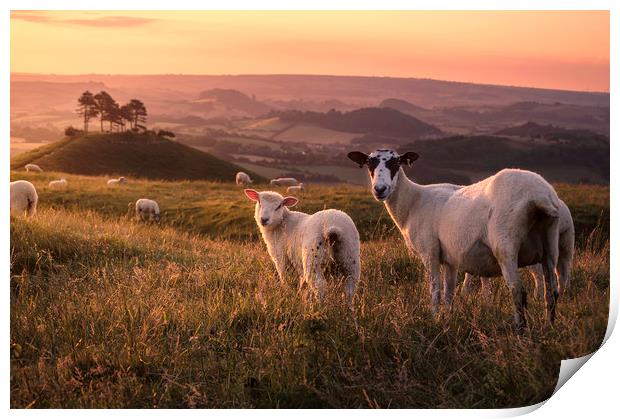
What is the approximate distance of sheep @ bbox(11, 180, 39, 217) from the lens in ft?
51.3

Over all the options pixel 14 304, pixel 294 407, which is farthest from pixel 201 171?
pixel 294 407

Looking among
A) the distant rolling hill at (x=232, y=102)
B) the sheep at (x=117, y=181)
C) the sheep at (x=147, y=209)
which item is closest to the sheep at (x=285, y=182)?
the sheep at (x=117, y=181)

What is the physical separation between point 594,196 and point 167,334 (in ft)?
26.5

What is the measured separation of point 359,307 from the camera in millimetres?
6992

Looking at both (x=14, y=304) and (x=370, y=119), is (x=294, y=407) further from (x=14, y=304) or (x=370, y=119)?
(x=370, y=119)

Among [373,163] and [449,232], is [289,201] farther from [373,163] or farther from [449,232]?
[449,232]

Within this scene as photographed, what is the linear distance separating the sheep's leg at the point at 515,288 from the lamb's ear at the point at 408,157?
1.87 metres

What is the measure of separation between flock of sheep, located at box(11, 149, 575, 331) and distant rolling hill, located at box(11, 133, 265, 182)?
40.9ft

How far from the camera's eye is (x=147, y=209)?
779 inches

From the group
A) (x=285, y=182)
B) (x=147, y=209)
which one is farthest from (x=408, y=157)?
(x=285, y=182)

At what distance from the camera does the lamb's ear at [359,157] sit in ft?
25.8

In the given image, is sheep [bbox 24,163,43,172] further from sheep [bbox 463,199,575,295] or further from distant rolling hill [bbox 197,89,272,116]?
sheep [bbox 463,199,575,295]

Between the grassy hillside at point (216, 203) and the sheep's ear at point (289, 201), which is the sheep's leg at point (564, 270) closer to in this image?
the sheep's ear at point (289, 201)

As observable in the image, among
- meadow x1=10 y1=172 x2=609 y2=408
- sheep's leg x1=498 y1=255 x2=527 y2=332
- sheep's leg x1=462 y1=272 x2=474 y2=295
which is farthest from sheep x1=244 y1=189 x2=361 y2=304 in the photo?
sheep's leg x1=498 y1=255 x2=527 y2=332
